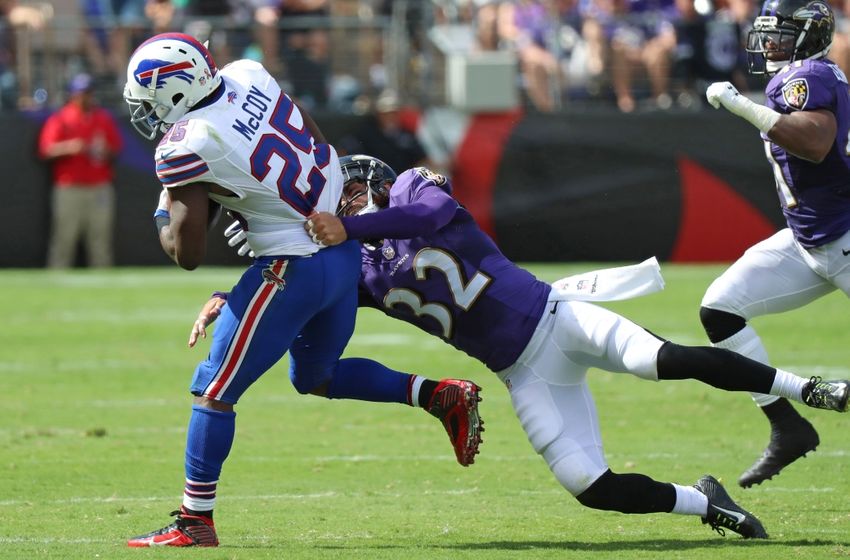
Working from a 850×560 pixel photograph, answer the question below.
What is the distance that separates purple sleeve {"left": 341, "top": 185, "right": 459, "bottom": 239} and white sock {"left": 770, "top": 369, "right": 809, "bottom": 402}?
1259mm

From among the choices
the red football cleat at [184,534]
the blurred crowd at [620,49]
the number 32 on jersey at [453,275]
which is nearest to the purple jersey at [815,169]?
the number 32 on jersey at [453,275]

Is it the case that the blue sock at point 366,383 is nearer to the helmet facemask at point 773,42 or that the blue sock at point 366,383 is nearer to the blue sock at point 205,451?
the blue sock at point 205,451

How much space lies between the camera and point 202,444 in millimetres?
4762

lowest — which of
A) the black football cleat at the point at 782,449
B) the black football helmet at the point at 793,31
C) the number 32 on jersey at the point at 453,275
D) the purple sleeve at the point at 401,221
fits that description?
the black football cleat at the point at 782,449

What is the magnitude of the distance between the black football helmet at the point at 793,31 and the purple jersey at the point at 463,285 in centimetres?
166

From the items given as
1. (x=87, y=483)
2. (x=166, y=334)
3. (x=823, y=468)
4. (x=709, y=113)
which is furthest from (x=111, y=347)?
(x=709, y=113)

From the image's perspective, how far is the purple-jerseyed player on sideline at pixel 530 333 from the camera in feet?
15.6

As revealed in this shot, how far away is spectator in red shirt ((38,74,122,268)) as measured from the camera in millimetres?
14219

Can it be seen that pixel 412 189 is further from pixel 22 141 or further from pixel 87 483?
pixel 22 141

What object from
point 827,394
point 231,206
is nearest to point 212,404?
point 231,206

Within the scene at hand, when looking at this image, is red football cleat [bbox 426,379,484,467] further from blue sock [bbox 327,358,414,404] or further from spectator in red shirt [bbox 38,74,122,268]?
spectator in red shirt [bbox 38,74,122,268]

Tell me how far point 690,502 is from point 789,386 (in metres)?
0.53

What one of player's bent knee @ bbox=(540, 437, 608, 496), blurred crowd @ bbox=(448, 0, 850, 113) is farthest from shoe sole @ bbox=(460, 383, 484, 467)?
blurred crowd @ bbox=(448, 0, 850, 113)

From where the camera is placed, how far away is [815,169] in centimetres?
589
